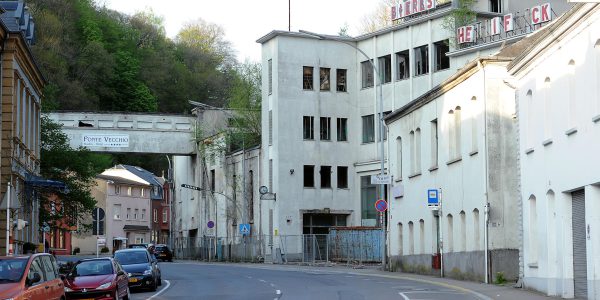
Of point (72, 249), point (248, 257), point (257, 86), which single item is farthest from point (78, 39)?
point (248, 257)

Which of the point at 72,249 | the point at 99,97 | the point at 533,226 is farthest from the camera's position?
the point at 72,249

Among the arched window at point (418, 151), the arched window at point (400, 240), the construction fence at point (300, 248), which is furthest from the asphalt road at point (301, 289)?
the construction fence at point (300, 248)

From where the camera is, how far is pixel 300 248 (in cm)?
6800

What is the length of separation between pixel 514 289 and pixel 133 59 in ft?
271

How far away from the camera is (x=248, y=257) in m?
72.2

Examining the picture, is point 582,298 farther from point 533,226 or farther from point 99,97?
point 99,97

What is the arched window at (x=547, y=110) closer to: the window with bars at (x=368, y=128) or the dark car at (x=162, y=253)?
the window with bars at (x=368, y=128)

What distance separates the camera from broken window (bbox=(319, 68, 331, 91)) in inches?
2768

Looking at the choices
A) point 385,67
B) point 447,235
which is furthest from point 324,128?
point 447,235

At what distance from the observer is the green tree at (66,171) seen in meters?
53.3

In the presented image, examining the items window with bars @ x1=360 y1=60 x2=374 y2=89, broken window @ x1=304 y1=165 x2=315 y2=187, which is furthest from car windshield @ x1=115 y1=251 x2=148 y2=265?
window with bars @ x1=360 y1=60 x2=374 y2=89

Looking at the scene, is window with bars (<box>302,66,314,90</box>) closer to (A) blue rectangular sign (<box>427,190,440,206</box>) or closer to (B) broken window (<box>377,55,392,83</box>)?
(B) broken window (<box>377,55,392,83</box>)

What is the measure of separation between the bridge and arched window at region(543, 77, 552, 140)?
50655 millimetres

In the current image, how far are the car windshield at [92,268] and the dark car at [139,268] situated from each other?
6023mm
